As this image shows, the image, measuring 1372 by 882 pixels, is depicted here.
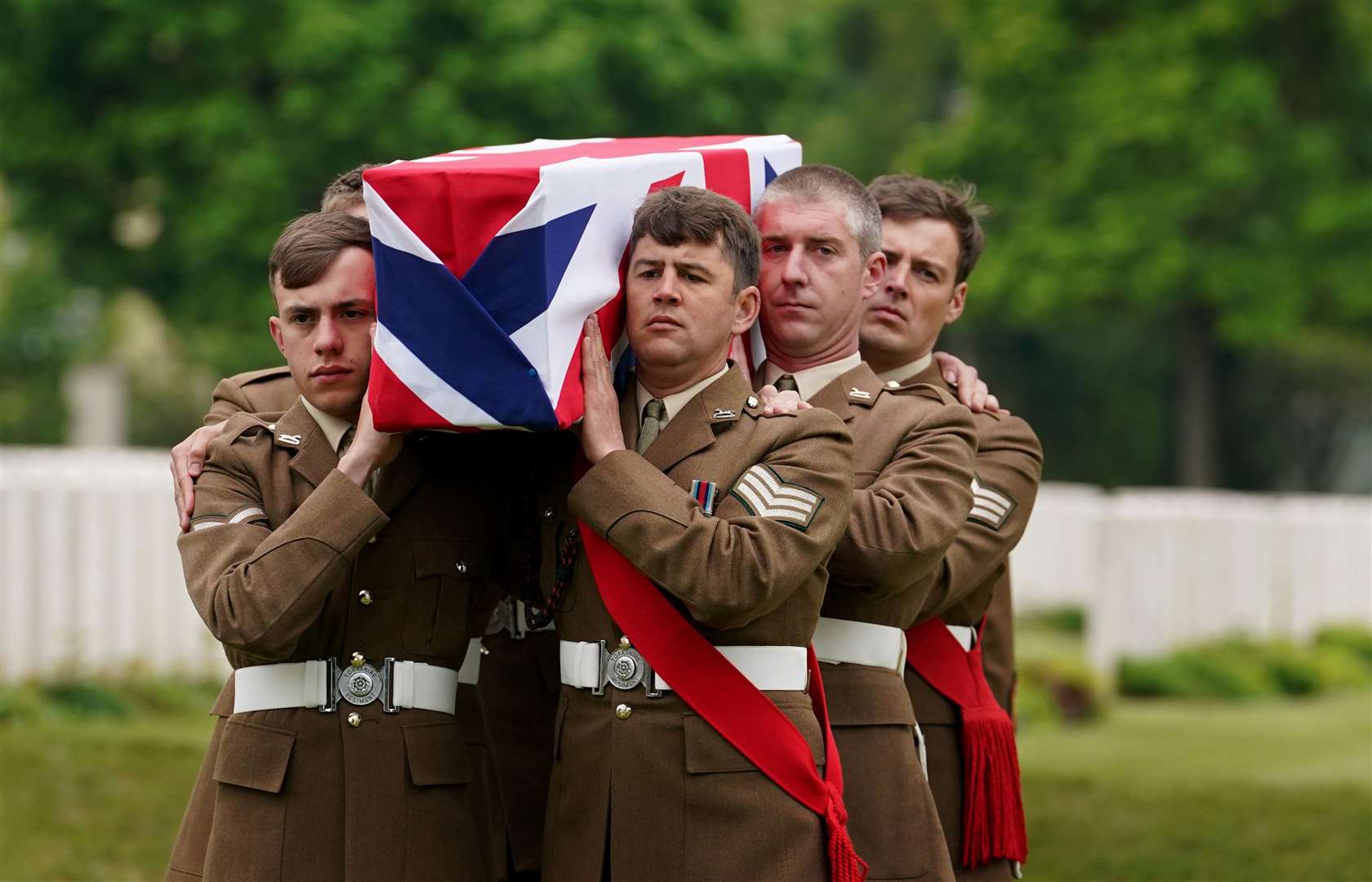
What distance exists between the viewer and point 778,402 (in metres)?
3.89

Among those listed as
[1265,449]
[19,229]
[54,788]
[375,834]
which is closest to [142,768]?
[54,788]

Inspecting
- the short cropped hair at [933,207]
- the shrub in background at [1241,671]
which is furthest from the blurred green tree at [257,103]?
the short cropped hair at [933,207]

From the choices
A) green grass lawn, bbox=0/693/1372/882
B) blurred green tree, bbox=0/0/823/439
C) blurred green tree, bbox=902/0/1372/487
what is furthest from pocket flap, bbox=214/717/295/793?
blurred green tree, bbox=902/0/1372/487

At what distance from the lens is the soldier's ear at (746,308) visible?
12.4 feet

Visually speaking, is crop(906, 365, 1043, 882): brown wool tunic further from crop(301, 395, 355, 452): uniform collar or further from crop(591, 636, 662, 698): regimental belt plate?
crop(301, 395, 355, 452): uniform collar

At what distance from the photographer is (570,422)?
3.63 m

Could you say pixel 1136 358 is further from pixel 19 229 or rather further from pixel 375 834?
pixel 375 834

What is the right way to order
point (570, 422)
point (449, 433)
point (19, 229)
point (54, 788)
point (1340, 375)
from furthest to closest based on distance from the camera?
point (1340, 375), point (19, 229), point (54, 788), point (449, 433), point (570, 422)

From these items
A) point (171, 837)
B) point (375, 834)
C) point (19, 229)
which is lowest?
point (171, 837)

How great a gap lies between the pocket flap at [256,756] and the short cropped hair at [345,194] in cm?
116

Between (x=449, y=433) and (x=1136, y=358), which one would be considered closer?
(x=449, y=433)

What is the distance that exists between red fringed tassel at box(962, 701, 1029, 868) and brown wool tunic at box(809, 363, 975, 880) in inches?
18.3

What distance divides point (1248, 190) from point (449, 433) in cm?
2395

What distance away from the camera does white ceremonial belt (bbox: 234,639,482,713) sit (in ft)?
12.4
